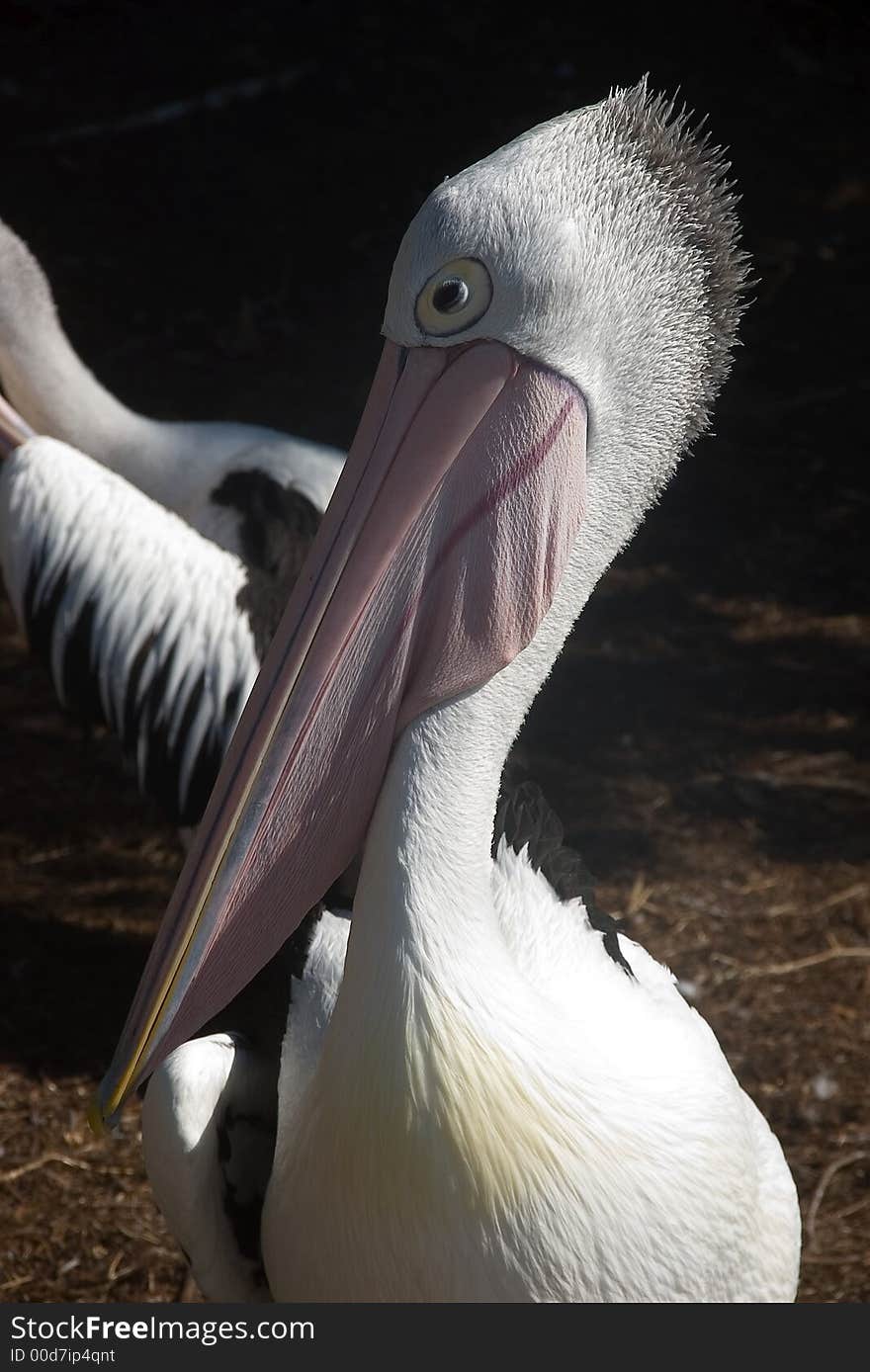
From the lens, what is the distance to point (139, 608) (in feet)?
10.4

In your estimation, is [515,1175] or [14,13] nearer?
[515,1175]

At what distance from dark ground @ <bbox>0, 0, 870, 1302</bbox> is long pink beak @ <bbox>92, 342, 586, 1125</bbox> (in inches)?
57.0

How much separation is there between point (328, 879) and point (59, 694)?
1875 mm

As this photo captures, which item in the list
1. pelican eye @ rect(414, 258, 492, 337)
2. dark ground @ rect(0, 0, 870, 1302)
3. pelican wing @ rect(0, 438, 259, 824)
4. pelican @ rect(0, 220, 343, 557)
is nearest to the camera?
pelican eye @ rect(414, 258, 492, 337)

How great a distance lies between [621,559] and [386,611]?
130 inches

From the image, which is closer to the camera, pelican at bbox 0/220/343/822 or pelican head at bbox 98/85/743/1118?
pelican head at bbox 98/85/743/1118

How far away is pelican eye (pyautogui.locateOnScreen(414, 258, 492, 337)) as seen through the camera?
1594 mm

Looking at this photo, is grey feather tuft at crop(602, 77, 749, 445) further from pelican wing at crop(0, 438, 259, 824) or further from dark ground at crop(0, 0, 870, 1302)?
dark ground at crop(0, 0, 870, 1302)

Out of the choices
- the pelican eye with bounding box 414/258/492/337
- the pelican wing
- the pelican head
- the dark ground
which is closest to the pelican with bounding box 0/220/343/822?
the pelican wing

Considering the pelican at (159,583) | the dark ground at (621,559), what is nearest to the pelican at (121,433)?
Result: the pelican at (159,583)

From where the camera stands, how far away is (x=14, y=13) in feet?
24.8

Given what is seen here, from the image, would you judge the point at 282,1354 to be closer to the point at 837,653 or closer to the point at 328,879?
the point at 328,879

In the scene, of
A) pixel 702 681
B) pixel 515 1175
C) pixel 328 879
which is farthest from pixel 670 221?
pixel 702 681

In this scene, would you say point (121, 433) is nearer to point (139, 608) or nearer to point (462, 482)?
point (139, 608)
